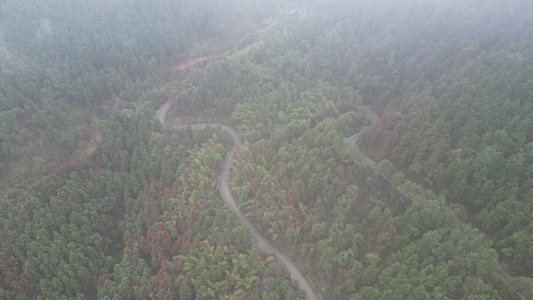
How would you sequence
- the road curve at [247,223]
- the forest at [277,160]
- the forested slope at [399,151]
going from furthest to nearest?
the road curve at [247,223] < the forest at [277,160] < the forested slope at [399,151]

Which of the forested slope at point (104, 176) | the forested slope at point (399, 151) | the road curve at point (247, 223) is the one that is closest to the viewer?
the forested slope at point (399, 151)

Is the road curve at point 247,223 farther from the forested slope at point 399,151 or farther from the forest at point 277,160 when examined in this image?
the forested slope at point 399,151

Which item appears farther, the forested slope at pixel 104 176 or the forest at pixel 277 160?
the forested slope at pixel 104 176

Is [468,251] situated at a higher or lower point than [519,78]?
lower

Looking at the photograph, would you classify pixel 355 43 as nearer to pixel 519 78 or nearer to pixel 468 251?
pixel 519 78

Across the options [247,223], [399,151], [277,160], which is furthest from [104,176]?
[399,151]

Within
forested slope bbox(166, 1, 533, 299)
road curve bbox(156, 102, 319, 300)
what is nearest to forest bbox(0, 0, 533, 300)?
forested slope bbox(166, 1, 533, 299)

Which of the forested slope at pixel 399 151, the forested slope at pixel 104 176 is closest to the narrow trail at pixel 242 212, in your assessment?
the forested slope at pixel 399 151

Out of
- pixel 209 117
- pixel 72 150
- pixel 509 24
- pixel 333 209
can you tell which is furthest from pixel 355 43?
pixel 72 150

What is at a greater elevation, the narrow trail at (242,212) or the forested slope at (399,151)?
the forested slope at (399,151)
